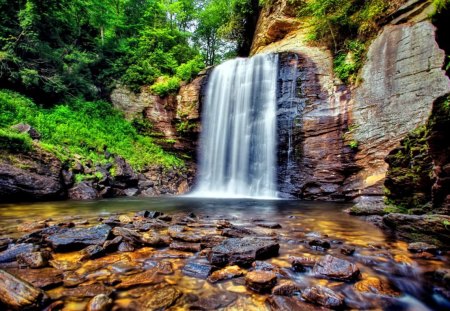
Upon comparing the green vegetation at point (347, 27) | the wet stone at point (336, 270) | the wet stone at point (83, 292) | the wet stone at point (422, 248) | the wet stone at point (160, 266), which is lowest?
the wet stone at point (83, 292)

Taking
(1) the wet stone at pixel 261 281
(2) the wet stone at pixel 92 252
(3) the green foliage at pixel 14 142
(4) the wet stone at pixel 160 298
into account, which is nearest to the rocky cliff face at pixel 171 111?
(3) the green foliage at pixel 14 142

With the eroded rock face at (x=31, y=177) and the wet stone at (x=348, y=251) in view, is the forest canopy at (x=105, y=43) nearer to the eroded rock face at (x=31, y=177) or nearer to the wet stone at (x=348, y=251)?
the eroded rock face at (x=31, y=177)

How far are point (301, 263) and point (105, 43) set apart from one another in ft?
67.9

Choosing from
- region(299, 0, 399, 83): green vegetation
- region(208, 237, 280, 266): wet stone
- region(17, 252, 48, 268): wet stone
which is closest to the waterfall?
region(299, 0, 399, 83): green vegetation

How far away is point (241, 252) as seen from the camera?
302 centimetres

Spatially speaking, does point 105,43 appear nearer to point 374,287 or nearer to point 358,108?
point 358,108

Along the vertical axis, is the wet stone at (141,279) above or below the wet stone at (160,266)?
below

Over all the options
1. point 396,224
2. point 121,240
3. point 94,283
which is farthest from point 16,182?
point 396,224

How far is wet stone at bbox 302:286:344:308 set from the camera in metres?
2.08

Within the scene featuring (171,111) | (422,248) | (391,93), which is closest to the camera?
(422,248)

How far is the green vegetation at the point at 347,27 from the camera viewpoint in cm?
1172

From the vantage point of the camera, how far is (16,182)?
838cm

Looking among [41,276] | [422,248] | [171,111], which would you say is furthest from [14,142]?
[422,248]

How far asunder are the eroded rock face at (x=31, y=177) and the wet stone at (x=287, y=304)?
9.48 metres
